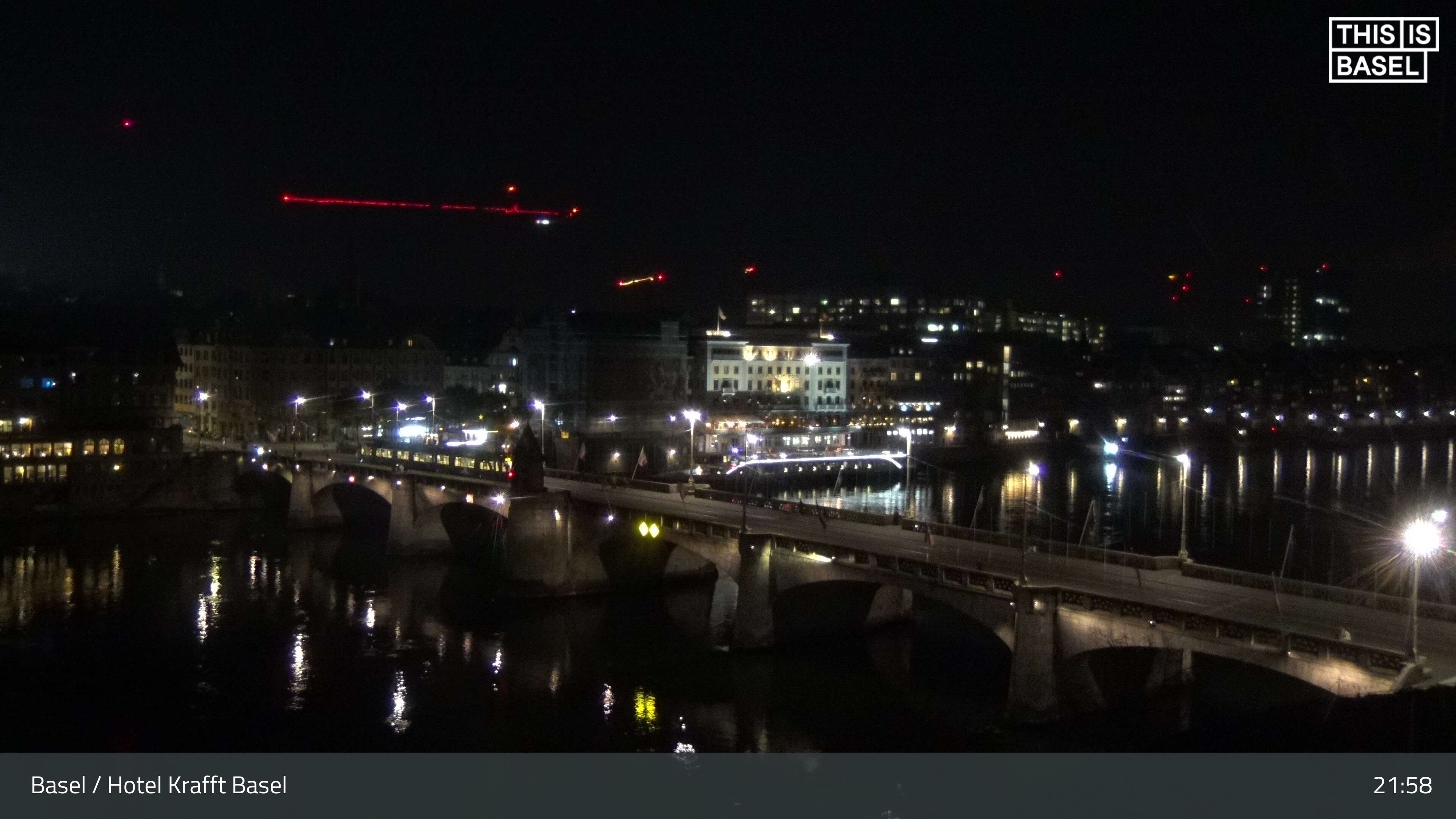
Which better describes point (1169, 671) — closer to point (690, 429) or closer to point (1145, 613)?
point (1145, 613)

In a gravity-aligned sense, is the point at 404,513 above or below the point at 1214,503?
above

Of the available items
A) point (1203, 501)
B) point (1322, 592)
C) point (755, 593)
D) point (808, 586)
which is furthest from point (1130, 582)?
point (1203, 501)

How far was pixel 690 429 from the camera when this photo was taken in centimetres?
7825

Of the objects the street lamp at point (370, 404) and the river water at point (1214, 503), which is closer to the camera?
the river water at point (1214, 503)

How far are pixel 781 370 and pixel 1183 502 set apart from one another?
4131 centimetres

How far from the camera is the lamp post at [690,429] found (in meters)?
70.4

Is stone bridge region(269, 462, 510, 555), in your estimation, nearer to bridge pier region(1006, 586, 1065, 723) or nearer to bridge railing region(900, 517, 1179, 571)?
bridge railing region(900, 517, 1179, 571)

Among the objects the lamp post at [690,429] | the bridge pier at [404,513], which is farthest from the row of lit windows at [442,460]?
the lamp post at [690,429]

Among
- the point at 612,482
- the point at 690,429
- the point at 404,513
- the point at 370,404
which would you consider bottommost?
the point at 404,513

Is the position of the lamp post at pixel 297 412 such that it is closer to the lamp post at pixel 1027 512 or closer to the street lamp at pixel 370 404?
the street lamp at pixel 370 404

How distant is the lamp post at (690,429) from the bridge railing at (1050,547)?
113 ft
